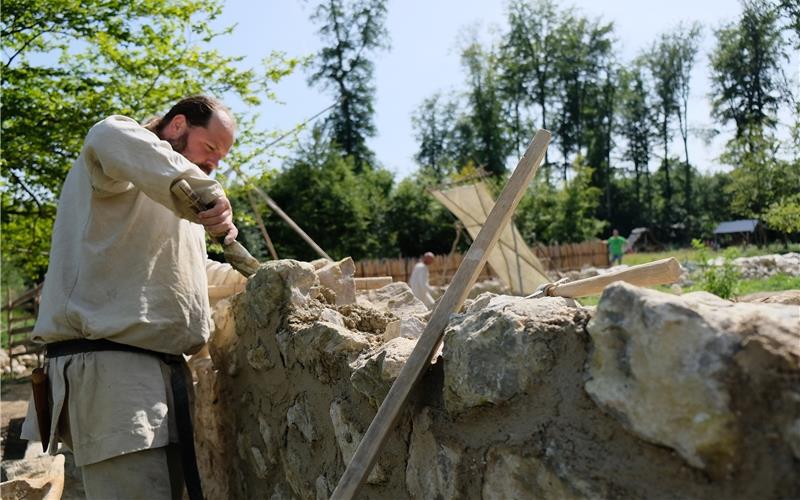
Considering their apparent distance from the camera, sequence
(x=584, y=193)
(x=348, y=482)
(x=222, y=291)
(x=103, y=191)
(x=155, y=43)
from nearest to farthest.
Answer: (x=348, y=482) → (x=103, y=191) → (x=222, y=291) → (x=155, y=43) → (x=584, y=193)

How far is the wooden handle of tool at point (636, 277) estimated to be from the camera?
1.51 meters

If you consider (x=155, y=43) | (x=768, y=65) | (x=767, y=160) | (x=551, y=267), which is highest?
(x=768, y=65)

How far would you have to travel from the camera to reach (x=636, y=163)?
1593 inches

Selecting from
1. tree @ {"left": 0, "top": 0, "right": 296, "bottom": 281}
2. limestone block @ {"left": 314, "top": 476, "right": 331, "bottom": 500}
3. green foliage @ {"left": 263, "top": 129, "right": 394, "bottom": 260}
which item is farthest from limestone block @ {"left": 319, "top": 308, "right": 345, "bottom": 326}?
green foliage @ {"left": 263, "top": 129, "right": 394, "bottom": 260}

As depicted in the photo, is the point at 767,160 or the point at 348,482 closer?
the point at 348,482

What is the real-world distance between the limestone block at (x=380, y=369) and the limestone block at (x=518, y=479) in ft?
1.08

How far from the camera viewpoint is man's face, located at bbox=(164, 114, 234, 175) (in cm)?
245

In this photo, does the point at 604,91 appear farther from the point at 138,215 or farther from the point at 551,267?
the point at 138,215

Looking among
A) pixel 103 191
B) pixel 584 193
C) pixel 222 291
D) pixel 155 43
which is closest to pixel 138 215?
pixel 103 191

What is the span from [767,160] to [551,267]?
7549 millimetres

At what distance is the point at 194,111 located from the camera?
2.47 m

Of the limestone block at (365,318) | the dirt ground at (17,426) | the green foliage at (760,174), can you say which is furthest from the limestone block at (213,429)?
the green foliage at (760,174)

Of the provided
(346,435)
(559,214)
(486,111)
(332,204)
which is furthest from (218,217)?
(486,111)

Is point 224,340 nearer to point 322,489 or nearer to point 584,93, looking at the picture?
point 322,489
